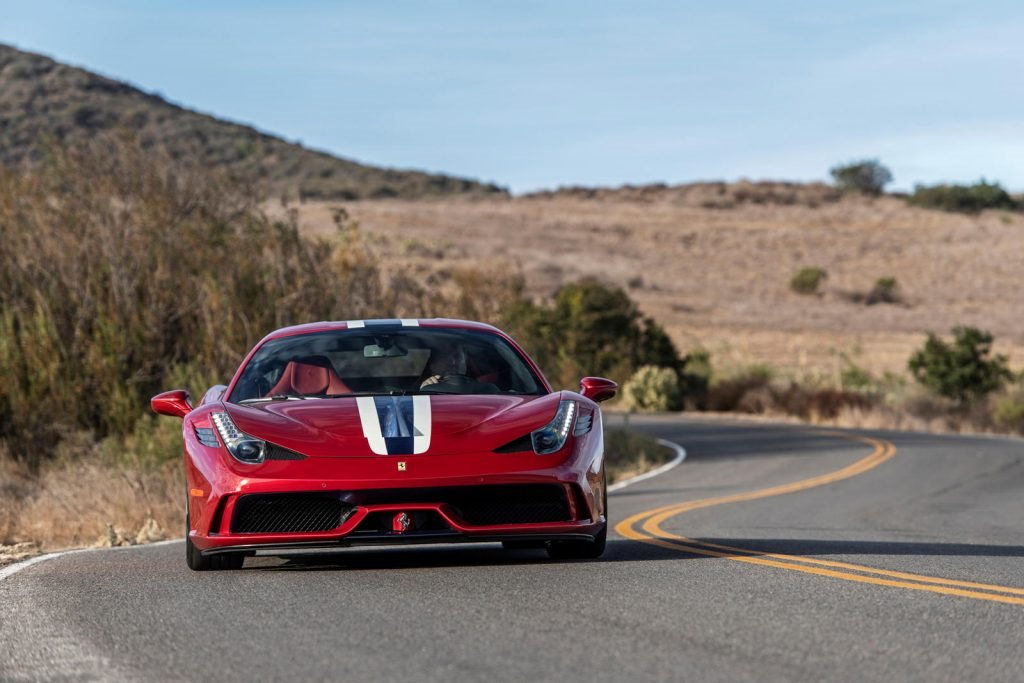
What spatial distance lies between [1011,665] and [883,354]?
59.3 meters

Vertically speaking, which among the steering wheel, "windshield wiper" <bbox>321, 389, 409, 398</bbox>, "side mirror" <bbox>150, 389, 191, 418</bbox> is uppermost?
the steering wheel

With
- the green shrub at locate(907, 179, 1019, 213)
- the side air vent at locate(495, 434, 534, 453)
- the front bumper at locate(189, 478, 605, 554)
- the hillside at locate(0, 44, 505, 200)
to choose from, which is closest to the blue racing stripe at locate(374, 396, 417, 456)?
the front bumper at locate(189, 478, 605, 554)

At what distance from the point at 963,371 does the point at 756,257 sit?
55.5 meters

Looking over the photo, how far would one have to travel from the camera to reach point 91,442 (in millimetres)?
18828

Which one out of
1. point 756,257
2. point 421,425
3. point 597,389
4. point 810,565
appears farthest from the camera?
point 756,257

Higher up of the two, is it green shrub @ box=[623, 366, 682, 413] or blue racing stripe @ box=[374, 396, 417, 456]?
blue racing stripe @ box=[374, 396, 417, 456]

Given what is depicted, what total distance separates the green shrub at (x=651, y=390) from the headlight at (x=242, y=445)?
37598 millimetres

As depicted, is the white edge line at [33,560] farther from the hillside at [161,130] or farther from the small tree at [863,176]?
the small tree at [863,176]

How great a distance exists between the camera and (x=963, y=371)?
43531 mm

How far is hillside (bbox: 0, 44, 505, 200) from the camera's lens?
7519cm

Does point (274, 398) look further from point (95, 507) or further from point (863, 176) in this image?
point (863, 176)

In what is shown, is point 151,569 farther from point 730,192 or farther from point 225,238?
point 730,192

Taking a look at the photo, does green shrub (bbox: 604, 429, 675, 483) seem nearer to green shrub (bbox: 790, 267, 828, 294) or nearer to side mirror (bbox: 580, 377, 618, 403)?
side mirror (bbox: 580, 377, 618, 403)

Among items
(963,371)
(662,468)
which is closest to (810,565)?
(662,468)
